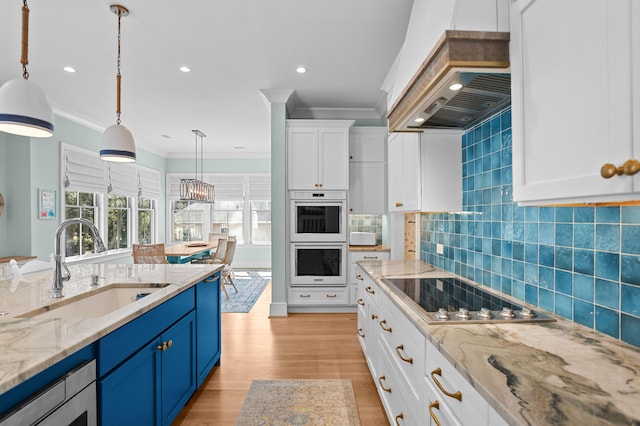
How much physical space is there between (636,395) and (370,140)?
396 cm

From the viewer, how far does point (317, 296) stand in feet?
13.8

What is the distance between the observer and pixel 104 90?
12.9ft

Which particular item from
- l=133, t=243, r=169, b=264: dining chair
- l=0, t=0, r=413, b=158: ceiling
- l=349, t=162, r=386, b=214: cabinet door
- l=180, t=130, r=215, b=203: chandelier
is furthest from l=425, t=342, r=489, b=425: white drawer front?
l=180, t=130, r=215, b=203: chandelier

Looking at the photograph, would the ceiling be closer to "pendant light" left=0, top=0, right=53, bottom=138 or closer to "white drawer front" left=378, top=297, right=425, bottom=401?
"pendant light" left=0, top=0, right=53, bottom=138

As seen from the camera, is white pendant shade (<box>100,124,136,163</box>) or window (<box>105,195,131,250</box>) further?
window (<box>105,195,131,250</box>)

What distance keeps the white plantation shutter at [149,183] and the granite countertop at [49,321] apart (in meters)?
4.78


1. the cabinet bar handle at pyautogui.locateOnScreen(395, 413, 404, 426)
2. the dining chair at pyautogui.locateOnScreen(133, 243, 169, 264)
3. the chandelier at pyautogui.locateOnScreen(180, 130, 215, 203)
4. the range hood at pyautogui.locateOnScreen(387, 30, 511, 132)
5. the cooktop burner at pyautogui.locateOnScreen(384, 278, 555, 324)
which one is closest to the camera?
the range hood at pyautogui.locateOnScreen(387, 30, 511, 132)

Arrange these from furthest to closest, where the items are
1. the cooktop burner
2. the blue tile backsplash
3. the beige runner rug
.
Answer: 1. the beige runner rug
2. the cooktop burner
3. the blue tile backsplash

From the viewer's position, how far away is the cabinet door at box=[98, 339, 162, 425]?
1.24 metres

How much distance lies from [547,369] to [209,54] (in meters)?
3.33

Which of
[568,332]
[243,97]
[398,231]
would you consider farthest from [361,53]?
[568,332]

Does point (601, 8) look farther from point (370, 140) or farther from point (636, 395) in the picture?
point (370, 140)

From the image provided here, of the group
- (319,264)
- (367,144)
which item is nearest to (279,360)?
(319,264)

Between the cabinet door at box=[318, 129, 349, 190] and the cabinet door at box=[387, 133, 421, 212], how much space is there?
53.4 inches
